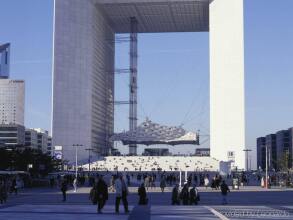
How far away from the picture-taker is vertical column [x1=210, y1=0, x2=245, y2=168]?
355 ft

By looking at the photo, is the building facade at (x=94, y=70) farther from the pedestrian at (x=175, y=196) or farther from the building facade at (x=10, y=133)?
the pedestrian at (x=175, y=196)

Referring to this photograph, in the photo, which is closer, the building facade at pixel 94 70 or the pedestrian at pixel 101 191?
the pedestrian at pixel 101 191

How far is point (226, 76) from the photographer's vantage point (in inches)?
4289

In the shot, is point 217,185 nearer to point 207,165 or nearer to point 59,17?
point 207,165

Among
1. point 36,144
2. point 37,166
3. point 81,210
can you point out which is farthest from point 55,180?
point 36,144

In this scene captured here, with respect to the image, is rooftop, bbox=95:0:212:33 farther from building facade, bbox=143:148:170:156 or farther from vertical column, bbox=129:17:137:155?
building facade, bbox=143:148:170:156

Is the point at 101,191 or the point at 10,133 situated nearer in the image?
the point at 101,191

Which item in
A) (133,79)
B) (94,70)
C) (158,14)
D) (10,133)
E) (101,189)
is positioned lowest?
(101,189)

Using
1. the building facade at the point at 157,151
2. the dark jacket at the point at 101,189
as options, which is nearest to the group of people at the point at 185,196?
the dark jacket at the point at 101,189

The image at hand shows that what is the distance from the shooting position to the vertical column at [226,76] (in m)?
108

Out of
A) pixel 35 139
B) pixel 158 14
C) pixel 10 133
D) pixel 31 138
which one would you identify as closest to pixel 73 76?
pixel 158 14

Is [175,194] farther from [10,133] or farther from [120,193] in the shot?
[10,133]

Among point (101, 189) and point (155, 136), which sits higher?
point (155, 136)

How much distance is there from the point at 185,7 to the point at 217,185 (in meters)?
72.7
